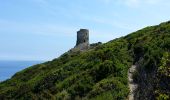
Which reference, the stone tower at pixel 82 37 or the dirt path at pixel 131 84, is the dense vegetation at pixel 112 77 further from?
the stone tower at pixel 82 37

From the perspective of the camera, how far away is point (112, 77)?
1218 inches

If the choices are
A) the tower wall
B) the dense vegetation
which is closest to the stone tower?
the tower wall

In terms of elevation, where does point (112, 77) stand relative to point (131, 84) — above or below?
above

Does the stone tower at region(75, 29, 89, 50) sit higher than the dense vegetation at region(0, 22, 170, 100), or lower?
higher

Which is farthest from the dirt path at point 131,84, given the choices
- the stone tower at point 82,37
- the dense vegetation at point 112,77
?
the stone tower at point 82,37

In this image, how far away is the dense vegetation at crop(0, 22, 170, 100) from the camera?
25916mm

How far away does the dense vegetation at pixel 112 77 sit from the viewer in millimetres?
25916

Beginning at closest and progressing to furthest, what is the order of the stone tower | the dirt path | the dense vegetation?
1. the dense vegetation
2. the dirt path
3. the stone tower

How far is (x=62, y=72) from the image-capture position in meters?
38.3

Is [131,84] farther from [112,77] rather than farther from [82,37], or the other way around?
[82,37]

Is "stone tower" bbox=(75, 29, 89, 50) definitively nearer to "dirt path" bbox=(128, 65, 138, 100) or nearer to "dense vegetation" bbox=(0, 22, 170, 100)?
"dense vegetation" bbox=(0, 22, 170, 100)

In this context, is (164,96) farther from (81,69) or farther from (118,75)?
(81,69)

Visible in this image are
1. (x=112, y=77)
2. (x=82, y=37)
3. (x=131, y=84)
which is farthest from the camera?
(x=82, y=37)

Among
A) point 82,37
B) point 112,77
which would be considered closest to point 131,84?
point 112,77
